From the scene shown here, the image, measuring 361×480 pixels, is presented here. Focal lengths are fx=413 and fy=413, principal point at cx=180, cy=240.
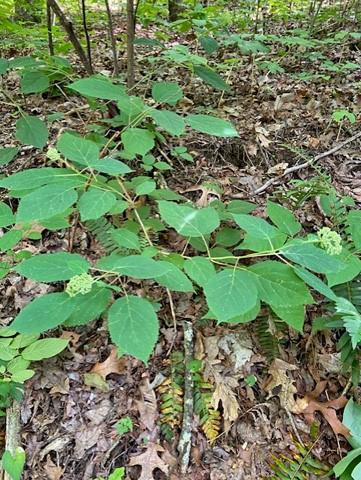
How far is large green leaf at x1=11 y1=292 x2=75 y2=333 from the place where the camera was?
4.07ft

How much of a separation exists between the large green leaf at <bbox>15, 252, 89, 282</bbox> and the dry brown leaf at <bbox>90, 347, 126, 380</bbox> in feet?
3.00

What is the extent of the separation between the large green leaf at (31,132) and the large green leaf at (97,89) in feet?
1.71

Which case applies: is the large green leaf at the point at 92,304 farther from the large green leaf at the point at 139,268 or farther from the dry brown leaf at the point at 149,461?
the dry brown leaf at the point at 149,461

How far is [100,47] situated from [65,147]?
415 cm

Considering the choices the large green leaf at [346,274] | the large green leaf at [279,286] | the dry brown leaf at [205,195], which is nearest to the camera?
the large green leaf at [279,286]

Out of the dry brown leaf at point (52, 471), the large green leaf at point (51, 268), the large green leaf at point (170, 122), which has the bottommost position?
the dry brown leaf at point (52, 471)

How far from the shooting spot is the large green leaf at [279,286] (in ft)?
4.61

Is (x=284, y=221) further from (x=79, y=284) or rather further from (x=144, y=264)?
(x=79, y=284)

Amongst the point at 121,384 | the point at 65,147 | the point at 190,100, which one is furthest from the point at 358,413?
the point at 190,100

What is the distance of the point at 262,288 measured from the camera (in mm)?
1437

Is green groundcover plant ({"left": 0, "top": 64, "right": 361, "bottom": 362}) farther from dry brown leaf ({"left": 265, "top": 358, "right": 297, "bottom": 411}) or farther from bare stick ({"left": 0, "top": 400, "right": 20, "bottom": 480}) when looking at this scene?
bare stick ({"left": 0, "top": 400, "right": 20, "bottom": 480})

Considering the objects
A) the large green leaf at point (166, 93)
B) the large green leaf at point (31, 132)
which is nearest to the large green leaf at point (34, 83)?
the large green leaf at point (31, 132)

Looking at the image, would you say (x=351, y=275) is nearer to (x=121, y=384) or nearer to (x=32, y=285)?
(x=121, y=384)

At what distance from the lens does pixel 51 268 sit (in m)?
1.35
